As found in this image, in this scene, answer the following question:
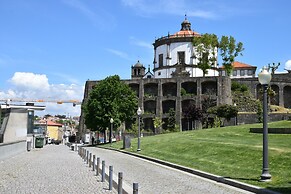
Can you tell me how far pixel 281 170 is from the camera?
14430 millimetres

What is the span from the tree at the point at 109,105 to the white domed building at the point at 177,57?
1162 inches

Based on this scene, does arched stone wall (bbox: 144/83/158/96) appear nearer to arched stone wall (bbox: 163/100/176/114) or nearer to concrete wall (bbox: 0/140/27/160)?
arched stone wall (bbox: 163/100/176/114)

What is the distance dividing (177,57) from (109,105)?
3729cm

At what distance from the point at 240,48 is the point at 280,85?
1554 centimetres

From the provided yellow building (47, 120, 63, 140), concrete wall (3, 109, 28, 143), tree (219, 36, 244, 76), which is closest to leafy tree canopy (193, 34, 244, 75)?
tree (219, 36, 244, 76)

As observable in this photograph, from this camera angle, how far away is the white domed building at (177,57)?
91438mm

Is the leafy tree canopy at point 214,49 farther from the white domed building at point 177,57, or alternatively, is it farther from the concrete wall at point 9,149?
the concrete wall at point 9,149

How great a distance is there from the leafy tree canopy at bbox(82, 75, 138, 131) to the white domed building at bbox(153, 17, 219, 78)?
29.5m

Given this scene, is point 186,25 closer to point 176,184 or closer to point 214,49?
point 214,49

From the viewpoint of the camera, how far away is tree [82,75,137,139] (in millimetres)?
59688

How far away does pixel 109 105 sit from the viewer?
196ft

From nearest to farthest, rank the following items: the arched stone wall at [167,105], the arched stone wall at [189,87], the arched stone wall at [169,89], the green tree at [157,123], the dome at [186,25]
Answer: the green tree at [157,123] → the arched stone wall at [167,105] → the arched stone wall at [189,87] → the arched stone wall at [169,89] → the dome at [186,25]

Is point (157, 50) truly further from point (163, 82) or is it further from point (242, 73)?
point (242, 73)

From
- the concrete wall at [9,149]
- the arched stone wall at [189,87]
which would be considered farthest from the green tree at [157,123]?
the concrete wall at [9,149]
